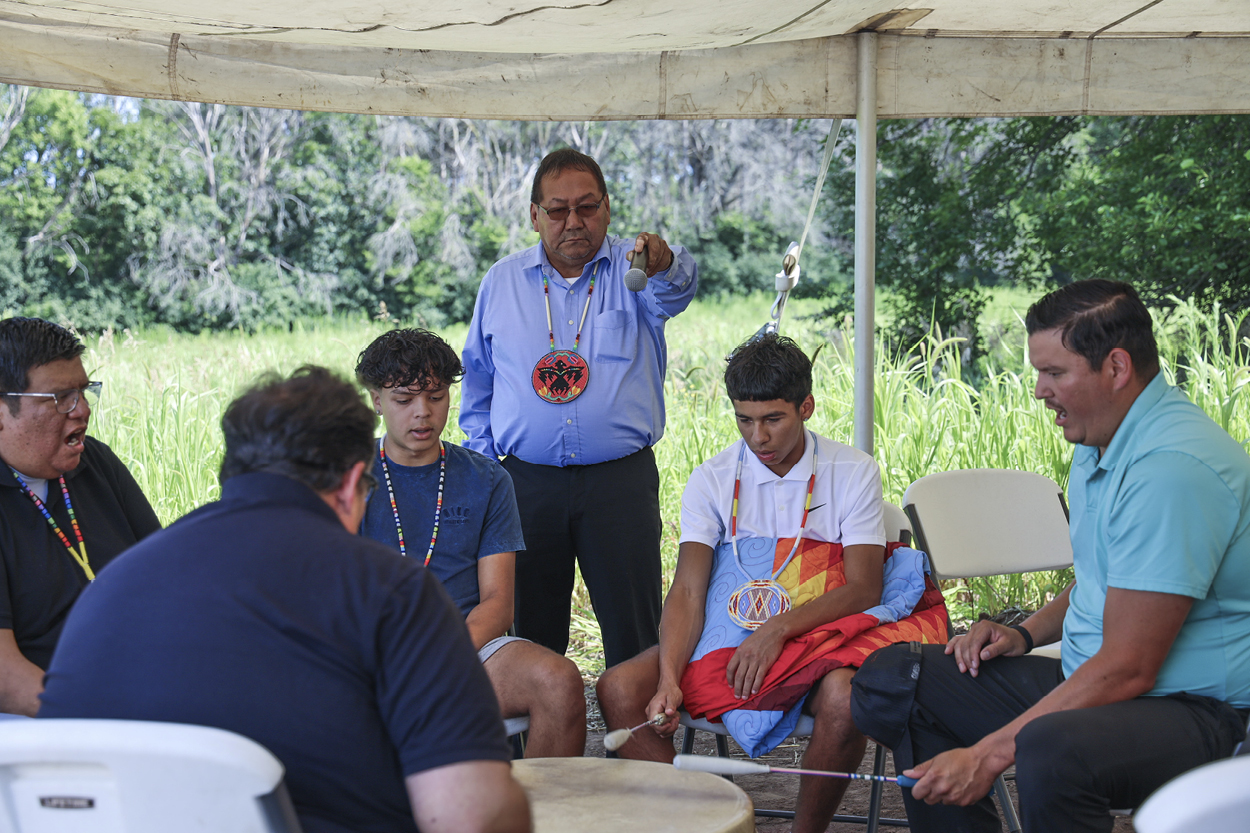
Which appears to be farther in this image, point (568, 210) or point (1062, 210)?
point (1062, 210)

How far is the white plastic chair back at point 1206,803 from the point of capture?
0.93 meters

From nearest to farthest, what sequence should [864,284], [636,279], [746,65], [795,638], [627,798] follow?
[627,798]
[795,638]
[636,279]
[746,65]
[864,284]

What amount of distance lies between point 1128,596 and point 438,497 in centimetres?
154

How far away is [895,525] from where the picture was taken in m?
2.88

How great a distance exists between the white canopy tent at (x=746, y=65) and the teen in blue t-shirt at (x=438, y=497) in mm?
1035

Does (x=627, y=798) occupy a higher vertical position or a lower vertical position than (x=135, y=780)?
lower

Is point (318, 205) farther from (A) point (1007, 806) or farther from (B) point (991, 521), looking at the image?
(A) point (1007, 806)

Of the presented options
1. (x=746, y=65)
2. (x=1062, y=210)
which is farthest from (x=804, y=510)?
(x=1062, y=210)

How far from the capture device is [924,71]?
332 centimetres

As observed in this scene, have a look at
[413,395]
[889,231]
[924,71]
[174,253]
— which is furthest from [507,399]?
[174,253]

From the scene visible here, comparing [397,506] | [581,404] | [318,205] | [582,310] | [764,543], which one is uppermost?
[318,205]

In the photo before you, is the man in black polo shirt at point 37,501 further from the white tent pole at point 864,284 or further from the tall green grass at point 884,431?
the white tent pole at point 864,284

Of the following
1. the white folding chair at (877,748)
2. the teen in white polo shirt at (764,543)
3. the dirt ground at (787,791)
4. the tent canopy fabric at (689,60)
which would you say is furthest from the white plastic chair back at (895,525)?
the tent canopy fabric at (689,60)

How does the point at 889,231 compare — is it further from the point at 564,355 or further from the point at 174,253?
the point at 174,253
